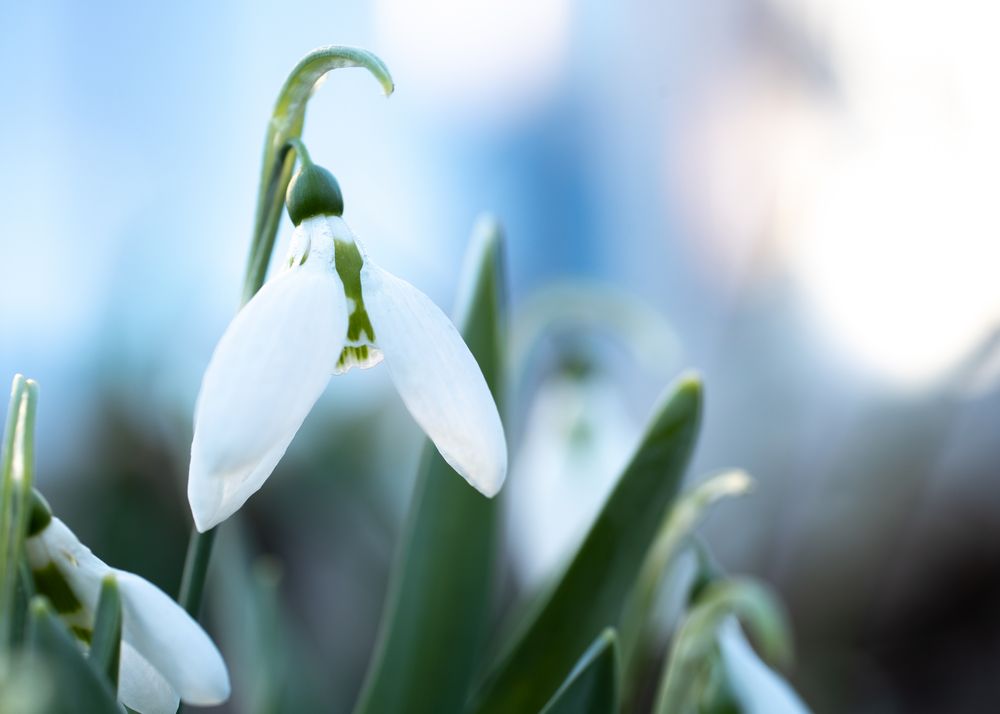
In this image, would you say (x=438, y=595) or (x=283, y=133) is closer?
(x=283, y=133)

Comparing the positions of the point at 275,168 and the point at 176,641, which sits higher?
the point at 275,168

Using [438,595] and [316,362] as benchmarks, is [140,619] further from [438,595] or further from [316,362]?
[438,595]

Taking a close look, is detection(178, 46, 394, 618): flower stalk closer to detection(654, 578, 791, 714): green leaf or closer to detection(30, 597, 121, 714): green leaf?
detection(30, 597, 121, 714): green leaf

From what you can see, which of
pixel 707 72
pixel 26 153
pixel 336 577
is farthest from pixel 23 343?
pixel 707 72

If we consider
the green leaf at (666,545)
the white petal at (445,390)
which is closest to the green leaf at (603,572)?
the green leaf at (666,545)

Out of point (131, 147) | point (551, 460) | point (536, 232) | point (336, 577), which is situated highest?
point (131, 147)

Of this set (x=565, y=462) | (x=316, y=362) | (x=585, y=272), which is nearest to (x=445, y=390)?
(x=316, y=362)

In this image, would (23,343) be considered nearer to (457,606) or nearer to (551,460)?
(551,460)
